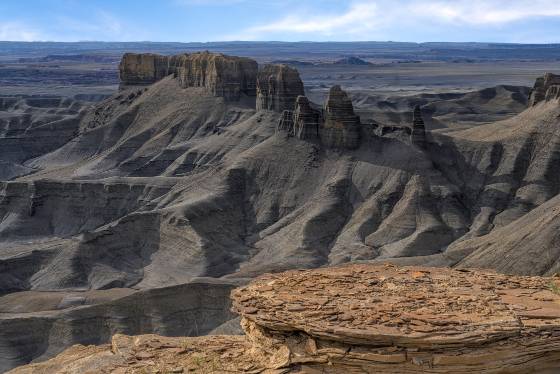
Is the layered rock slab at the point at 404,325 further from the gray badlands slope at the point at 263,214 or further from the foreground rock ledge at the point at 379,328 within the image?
the gray badlands slope at the point at 263,214

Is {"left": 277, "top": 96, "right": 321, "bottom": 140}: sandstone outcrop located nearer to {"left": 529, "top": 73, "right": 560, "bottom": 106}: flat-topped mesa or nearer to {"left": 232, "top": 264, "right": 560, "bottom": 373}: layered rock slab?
{"left": 529, "top": 73, "right": 560, "bottom": 106}: flat-topped mesa

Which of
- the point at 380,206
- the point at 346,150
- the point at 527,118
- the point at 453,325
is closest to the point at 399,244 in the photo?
the point at 380,206

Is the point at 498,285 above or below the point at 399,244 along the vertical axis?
above

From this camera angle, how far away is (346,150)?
77250mm

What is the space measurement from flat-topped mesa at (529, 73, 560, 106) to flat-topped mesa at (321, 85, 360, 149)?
55.4 feet

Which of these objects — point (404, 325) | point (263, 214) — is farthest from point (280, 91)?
point (404, 325)

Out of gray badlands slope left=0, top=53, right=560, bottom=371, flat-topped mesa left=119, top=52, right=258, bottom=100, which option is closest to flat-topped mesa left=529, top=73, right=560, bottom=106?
gray badlands slope left=0, top=53, right=560, bottom=371

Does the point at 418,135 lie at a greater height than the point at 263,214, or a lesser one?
greater

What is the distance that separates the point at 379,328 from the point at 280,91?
2898 inches

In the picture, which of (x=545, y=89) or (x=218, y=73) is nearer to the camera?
(x=545, y=89)

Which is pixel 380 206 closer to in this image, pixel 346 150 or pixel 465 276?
pixel 346 150

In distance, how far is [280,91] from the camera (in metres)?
91.4

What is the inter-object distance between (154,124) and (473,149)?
4292 cm

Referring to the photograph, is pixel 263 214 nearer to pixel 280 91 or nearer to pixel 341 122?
pixel 341 122
